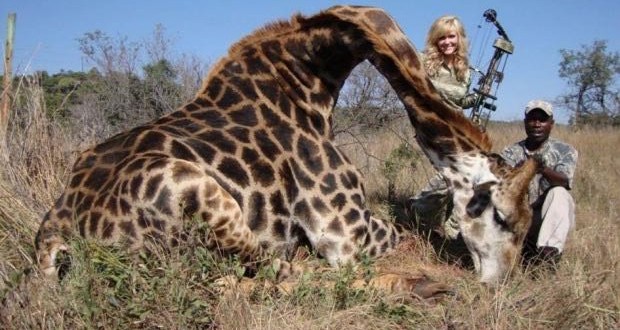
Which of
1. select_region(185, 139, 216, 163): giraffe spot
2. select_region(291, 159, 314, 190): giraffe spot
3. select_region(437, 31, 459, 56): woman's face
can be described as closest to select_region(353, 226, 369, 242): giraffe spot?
select_region(291, 159, 314, 190): giraffe spot

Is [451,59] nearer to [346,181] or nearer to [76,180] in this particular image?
[346,181]

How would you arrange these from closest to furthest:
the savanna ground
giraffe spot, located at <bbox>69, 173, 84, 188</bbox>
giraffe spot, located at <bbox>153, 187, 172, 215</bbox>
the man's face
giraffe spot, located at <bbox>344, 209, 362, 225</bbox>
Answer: the savanna ground
giraffe spot, located at <bbox>153, 187, 172, 215</bbox>
giraffe spot, located at <bbox>69, 173, 84, 188</bbox>
giraffe spot, located at <bbox>344, 209, 362, 225</bbox>
the man's face

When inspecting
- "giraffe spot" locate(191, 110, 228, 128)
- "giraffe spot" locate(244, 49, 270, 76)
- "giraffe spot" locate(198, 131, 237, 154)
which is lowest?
"giraffe spot" locate(198, 131, 237, 154)

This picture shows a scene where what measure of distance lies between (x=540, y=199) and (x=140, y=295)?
3.34 metres

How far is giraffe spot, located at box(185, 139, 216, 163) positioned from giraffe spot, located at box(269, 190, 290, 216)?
1.60ft

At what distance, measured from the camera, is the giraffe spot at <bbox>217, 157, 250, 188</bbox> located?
156 inches

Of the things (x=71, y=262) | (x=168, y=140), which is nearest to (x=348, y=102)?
(x=168, y=140)

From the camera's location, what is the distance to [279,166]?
425 centimetres

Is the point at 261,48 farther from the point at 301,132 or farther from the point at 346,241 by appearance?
the point at 346,241

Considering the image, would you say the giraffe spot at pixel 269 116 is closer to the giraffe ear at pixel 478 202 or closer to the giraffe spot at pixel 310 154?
the giraffe spot at pixel 310 154

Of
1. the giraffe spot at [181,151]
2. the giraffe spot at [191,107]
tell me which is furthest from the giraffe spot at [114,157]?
the giraffe spot at [191,107]

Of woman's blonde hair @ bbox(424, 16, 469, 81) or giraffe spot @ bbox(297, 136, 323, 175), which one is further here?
woman's blonde hair @ bbox(424, 16, 469, 81)

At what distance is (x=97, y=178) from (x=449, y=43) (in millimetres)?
3364

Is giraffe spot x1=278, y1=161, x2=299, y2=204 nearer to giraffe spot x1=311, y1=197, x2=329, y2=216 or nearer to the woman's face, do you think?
giraffe spot x1=311, y1=197, x2=329, y2=216
